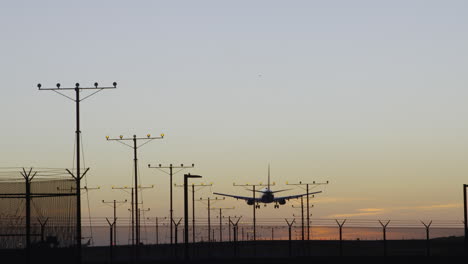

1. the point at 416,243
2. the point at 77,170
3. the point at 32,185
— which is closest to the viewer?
the point at 32,185

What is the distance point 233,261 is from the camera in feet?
262

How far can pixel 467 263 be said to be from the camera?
75000mm

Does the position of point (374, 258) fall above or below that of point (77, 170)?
below

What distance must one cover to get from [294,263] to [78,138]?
61.1ft

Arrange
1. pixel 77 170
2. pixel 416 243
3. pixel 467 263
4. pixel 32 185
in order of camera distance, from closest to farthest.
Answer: pixel 32 185
pixel 77 170
pixel 467 263
pixel 416 243

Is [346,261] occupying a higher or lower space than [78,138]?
lower

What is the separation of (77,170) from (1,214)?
17.5 meters

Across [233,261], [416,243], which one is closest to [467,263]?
[233,261]

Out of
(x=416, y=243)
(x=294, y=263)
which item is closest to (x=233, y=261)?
(x=294, y=263)

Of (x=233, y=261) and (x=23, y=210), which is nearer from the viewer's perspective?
(x=23, y=210)

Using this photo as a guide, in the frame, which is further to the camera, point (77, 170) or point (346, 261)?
point (346, 261)

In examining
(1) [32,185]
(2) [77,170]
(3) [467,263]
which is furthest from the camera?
(3) [467,263]

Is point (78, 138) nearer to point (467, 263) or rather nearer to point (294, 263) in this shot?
point (294, 263)

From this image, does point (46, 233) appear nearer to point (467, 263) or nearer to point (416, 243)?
point (467, 263)
